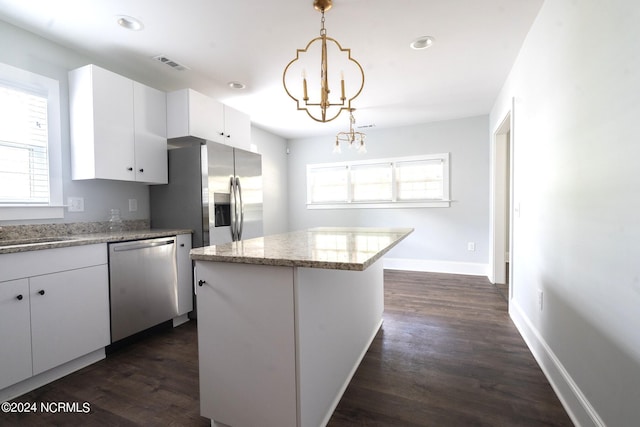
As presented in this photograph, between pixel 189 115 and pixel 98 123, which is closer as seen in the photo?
pixel 98 123

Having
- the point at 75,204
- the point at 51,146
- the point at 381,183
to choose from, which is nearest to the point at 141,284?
the point at 75,204

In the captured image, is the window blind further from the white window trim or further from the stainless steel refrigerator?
the stainless steel refrigerator

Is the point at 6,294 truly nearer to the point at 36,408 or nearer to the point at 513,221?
the point at 36,408

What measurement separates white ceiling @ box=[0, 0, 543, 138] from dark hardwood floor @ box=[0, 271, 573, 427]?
242cm

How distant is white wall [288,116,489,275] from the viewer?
459 centimetres

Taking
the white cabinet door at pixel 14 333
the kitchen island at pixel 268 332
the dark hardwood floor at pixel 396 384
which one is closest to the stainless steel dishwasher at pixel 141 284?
the dark hardwood floor at pixel 396 384

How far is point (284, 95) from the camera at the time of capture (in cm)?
353

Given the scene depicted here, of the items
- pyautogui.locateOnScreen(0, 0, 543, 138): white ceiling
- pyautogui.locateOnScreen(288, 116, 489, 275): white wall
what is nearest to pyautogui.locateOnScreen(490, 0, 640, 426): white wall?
pyautogui.locateOnScreen(0, 0, 543, 138): white ceiling

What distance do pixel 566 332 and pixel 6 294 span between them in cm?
313

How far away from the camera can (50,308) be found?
1867mm

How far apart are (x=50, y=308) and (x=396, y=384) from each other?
7.22 feet

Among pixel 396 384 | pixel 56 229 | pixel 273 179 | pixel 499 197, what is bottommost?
pixel 396 384

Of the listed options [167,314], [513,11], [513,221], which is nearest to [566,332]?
[513,221]

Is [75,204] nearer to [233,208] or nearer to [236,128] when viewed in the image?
[233,208]
